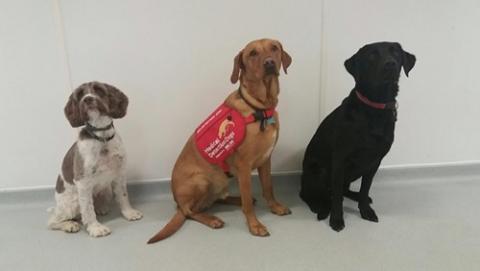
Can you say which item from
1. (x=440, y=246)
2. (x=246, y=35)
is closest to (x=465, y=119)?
(x=440, y=246)

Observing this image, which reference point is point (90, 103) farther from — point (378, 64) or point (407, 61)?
point (407, 61)

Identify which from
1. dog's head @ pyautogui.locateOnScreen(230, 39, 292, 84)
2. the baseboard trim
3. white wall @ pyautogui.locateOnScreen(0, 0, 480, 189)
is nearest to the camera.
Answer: dog's head @ pyautogui.locateOnScreen(230, 39, 292, 84)

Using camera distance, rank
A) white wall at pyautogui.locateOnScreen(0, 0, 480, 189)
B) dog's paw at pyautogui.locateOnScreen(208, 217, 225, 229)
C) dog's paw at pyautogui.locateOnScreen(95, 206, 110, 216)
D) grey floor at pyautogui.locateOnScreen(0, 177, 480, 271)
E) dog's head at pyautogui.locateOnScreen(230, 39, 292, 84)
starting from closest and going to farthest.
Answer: grey floor at pyautogui.locateOnScreen(0, 177, 480, 271), dog's head at pyautogui.locateOnScreen(230, 39, 292, 84), dog's paw at pyautogui.locateOnScreen(208, 217, 225, 229), white wall at pyautogui.locateOnScreen(0, 0, 480, 189), dog's paw at pyautogui.locateOnScreen(95, 206, 110, 216)

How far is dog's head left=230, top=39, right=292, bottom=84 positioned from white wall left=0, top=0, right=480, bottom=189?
0.38 meters

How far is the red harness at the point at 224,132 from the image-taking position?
2084 mm

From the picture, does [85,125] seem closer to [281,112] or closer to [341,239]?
[281,112]

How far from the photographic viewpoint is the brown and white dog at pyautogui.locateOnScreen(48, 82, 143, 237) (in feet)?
6.68

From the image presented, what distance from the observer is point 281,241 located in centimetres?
205

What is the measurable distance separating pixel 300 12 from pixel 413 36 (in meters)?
0.71

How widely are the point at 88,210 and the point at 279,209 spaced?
1.06 metres

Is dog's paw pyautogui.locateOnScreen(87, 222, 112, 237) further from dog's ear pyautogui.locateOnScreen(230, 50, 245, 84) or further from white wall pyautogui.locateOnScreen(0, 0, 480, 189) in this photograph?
dog's ear pyautogui.locateOnScreen(230, 50, 245, 84)

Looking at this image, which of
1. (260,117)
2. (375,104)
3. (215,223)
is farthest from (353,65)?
(215,223)

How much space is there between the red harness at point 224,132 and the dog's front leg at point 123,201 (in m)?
0.52

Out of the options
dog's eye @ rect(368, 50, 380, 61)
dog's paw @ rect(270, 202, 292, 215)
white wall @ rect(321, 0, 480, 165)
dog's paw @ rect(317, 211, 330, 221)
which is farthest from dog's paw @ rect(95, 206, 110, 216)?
dog's eye @ rect(368, 50, 380, 61)
